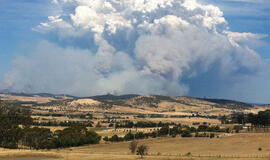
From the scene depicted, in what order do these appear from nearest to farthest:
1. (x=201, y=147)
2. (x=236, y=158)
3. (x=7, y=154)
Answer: (x=236, y=158) < (x=7, y=154) < (x=201, y=147)

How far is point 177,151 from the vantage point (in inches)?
5837

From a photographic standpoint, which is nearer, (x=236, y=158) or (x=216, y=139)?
(x=236, y=158)

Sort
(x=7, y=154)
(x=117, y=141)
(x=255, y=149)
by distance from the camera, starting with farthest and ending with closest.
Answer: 1. (x=117, y=141)
2. (x=255, y=149)
3. (x=7, y=154)

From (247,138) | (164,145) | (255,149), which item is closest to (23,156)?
(164,145)

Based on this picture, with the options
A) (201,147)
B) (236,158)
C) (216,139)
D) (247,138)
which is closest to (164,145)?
(201,147)

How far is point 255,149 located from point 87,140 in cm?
8411

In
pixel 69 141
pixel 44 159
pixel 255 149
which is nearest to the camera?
pixel 44 159

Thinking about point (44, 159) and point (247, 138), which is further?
point (247, 138)

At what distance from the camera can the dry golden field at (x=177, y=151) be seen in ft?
406

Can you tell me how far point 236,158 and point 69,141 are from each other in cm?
9570

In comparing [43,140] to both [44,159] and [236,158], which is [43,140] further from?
[236,158]

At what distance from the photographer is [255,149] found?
148500 mm

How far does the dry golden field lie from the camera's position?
406ft

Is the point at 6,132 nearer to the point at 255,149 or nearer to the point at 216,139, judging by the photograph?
the point at 216,139
